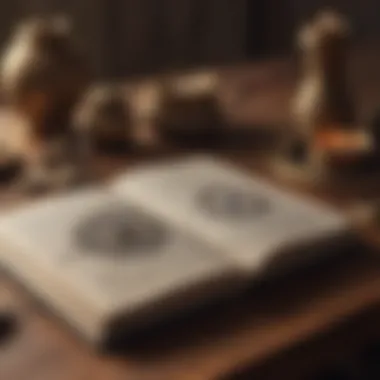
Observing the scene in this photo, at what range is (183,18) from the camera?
236cm

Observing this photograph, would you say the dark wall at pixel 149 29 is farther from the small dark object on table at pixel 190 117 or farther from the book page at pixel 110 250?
the book page at pixel 110 250

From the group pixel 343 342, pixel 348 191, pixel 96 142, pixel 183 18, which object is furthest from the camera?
pixel 183 18

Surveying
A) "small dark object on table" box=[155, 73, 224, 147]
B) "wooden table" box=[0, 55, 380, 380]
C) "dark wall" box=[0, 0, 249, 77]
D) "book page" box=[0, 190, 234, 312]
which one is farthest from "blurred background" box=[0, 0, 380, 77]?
"wooden table" box=[0, 55, 380, 380]

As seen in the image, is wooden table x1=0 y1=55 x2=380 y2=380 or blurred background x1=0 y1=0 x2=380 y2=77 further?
blurred background x1=0 y1=0 x2=380 y2=77

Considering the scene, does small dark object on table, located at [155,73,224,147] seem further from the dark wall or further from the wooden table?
the dark wall

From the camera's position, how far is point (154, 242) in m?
1.04

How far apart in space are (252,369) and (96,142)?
57cm

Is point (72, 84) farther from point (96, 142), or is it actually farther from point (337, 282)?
point (337, 282)

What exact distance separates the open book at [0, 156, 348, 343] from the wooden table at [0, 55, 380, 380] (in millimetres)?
18

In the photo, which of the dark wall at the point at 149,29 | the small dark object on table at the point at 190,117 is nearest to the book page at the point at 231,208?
the small dark object on table at the point at 190,117

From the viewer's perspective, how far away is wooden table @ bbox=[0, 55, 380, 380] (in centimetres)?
88

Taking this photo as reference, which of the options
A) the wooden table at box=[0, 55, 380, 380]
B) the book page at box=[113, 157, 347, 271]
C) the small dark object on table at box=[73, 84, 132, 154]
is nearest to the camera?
the wooden table at box=[0, 55, 380, 380]

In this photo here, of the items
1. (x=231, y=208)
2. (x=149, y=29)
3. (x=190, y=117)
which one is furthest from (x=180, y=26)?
(x=231, y=208)

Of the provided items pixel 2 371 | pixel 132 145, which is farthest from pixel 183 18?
pixel 2 371
